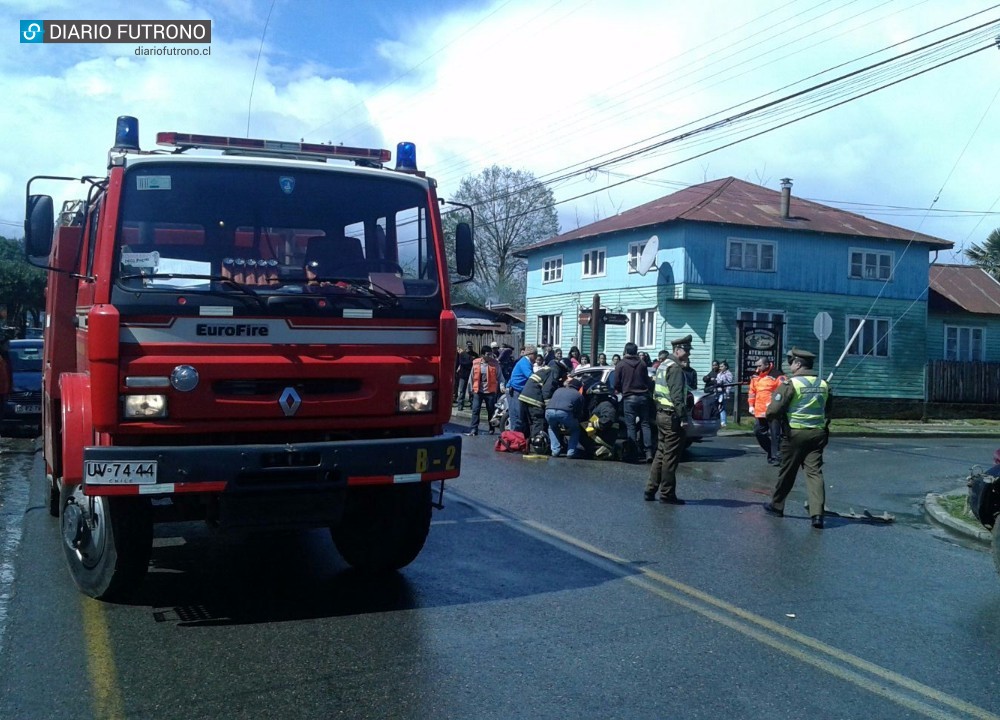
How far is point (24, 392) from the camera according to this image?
52.9ft

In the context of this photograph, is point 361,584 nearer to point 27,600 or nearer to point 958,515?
point 27,600

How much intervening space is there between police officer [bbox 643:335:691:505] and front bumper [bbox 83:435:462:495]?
191 inches

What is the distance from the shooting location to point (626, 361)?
14578 mm

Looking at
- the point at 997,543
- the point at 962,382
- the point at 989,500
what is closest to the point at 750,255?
the point at 962,382

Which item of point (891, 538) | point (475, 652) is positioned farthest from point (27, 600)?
point (891, 538)

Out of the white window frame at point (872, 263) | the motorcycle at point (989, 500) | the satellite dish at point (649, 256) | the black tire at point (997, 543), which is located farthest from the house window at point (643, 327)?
the black tire at point (997, 543)

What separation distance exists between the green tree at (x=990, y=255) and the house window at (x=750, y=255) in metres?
17.6

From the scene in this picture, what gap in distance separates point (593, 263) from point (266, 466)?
28.4m

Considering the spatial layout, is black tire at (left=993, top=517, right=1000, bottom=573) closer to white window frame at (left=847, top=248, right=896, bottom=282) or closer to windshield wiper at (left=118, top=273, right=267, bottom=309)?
windshield wiper at (left=118, top=273, right=267, bottom=309)

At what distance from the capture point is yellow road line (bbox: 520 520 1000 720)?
15.5 ft

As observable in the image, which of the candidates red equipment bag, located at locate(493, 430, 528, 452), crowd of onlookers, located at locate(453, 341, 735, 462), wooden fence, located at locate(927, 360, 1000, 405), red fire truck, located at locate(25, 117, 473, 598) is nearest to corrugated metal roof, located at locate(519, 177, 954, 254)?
wooden fence, located at locate(927, 360, 1000, 405)

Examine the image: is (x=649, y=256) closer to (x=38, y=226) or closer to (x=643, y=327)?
(x=643, y=327)

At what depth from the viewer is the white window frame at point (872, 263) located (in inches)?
1219

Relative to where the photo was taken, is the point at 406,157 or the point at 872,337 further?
the point at 872,337
